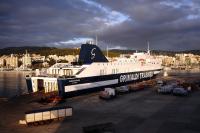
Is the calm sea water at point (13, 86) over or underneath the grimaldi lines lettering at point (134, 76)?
underneath

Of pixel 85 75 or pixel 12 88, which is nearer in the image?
pixel 85 75

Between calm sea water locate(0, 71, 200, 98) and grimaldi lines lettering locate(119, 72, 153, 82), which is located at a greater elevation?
grimaldi lines lettering locate(119, 72, 153, 82)

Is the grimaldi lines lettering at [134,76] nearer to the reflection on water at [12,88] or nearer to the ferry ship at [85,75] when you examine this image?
the ferry ship at [85,75]

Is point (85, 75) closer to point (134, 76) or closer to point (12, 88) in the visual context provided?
point (134, 76)

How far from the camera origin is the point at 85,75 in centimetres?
4228

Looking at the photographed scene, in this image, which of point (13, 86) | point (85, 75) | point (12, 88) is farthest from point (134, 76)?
point (13, 86)

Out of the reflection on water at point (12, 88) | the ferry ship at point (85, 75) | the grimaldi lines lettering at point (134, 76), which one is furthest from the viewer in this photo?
the reflection on water at point (12, 88)

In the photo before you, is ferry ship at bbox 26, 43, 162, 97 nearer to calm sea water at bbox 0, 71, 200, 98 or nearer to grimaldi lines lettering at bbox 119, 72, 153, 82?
grimaldi lines lettering at bbox 119, 72, 153, 82

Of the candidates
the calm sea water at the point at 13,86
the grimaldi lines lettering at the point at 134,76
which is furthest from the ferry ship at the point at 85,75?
the calm sea water at the point at 13,86

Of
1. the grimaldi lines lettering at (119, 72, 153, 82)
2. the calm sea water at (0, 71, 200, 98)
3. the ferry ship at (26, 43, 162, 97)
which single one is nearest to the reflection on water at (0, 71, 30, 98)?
the calm sea water at (0, 71, 200, 98)

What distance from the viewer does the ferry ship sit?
4000cm

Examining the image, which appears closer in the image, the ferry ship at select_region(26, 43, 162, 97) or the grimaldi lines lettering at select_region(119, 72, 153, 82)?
the ferry ship at select_region(26, 43, 162, 97)

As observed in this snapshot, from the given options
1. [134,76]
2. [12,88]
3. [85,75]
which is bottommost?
[12,88]

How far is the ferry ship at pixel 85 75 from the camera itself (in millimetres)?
40000
